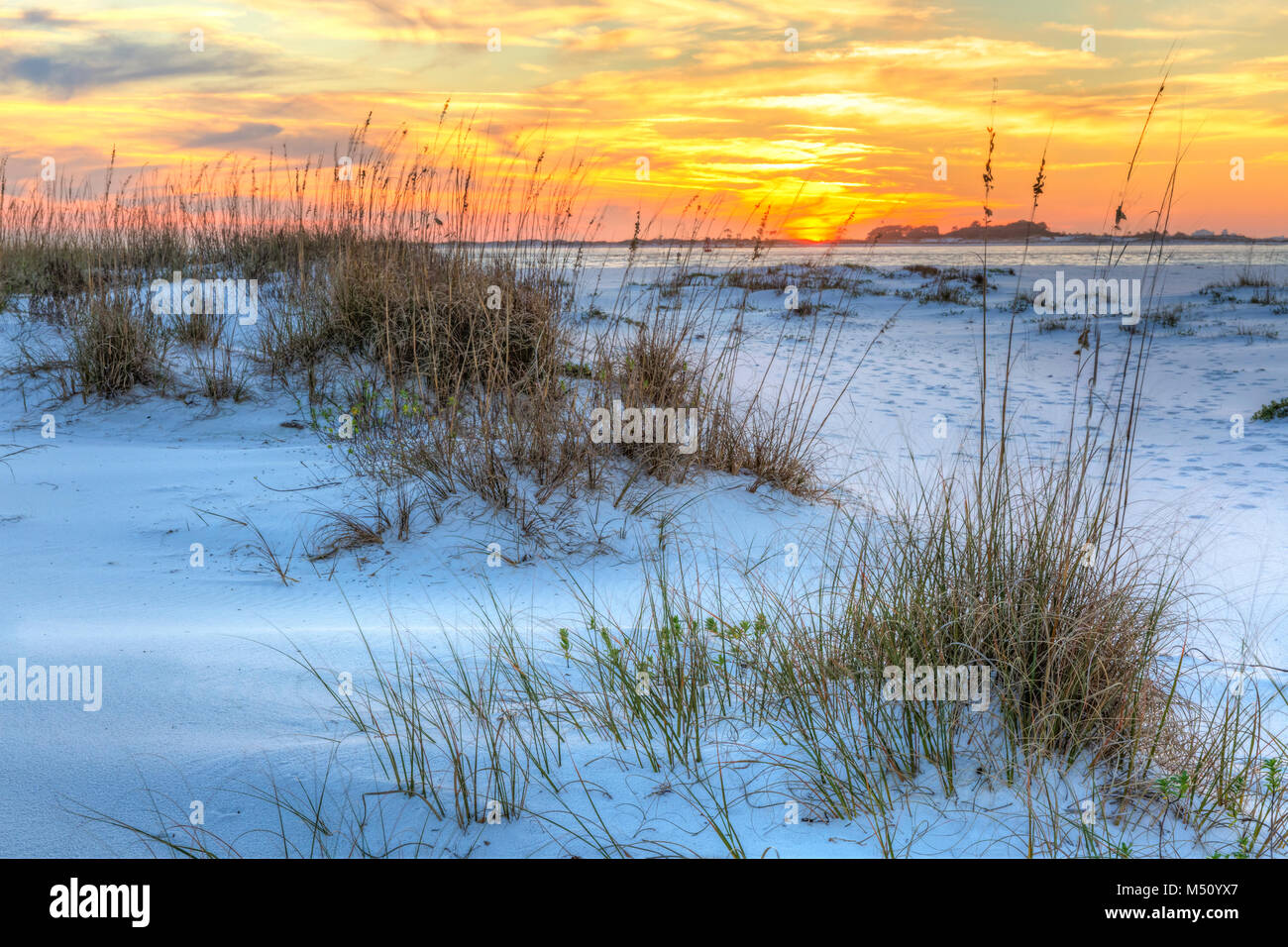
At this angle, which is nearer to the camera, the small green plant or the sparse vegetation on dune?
the sparse vegetation on dune

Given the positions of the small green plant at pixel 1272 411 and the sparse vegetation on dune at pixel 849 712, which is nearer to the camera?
the sparse vegetation on dune at pixel 849 712

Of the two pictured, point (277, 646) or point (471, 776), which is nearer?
point (471, 776)

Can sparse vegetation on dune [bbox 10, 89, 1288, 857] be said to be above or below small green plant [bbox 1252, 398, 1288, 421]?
below

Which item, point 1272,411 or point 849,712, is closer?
point 849,712

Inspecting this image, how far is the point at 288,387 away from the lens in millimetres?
7086

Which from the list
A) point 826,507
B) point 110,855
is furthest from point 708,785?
point 826,507

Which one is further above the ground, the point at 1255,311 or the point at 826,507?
the point at 1255,311

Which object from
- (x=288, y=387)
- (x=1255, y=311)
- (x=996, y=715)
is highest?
(x=1255, y=311)

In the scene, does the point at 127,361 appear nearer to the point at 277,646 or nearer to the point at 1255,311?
the point at 277,646

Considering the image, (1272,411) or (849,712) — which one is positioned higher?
(1272,411)

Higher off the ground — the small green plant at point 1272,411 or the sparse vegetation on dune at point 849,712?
the small green plant at point 1272,411
